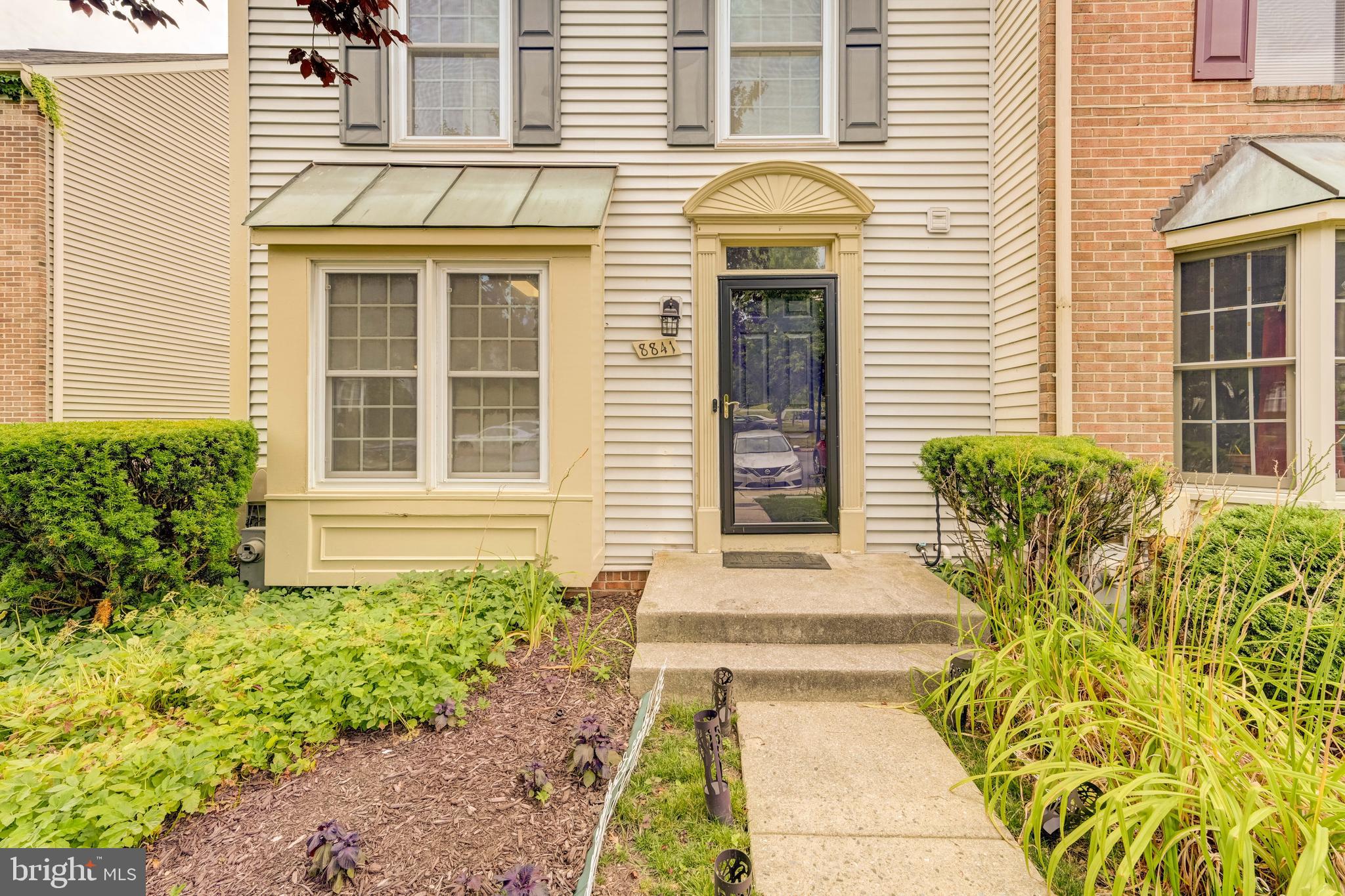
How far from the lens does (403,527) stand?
13.2 ft

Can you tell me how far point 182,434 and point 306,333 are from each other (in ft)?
3.12

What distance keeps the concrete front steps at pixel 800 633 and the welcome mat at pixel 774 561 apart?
207 millimetres

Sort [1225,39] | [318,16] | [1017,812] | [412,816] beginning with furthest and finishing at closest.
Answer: [1225,39] → [318,16] → [1017,812] → [412,816]

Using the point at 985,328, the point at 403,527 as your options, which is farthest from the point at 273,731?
the point at 985,328

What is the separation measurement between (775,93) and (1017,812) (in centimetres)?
500

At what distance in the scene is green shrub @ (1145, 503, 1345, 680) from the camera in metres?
2.33

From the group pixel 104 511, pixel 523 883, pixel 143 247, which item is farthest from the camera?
pixel 143 247

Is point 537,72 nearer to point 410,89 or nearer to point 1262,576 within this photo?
point 410,89

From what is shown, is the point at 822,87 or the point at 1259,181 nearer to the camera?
the point at 1259,181

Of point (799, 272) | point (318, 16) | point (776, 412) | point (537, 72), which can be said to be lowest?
point (776, 412)

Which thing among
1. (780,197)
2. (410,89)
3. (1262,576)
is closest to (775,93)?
(780,197)

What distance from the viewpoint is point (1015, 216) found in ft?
14.6

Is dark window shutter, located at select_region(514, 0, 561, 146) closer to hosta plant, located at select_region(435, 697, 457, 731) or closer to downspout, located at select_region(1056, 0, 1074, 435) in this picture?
downspout, located at select_region(1056, 0, 1074, 435)

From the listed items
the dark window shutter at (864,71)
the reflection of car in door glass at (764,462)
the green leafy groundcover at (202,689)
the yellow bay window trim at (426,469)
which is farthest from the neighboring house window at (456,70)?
the green leafy groundcover at (202,689)
